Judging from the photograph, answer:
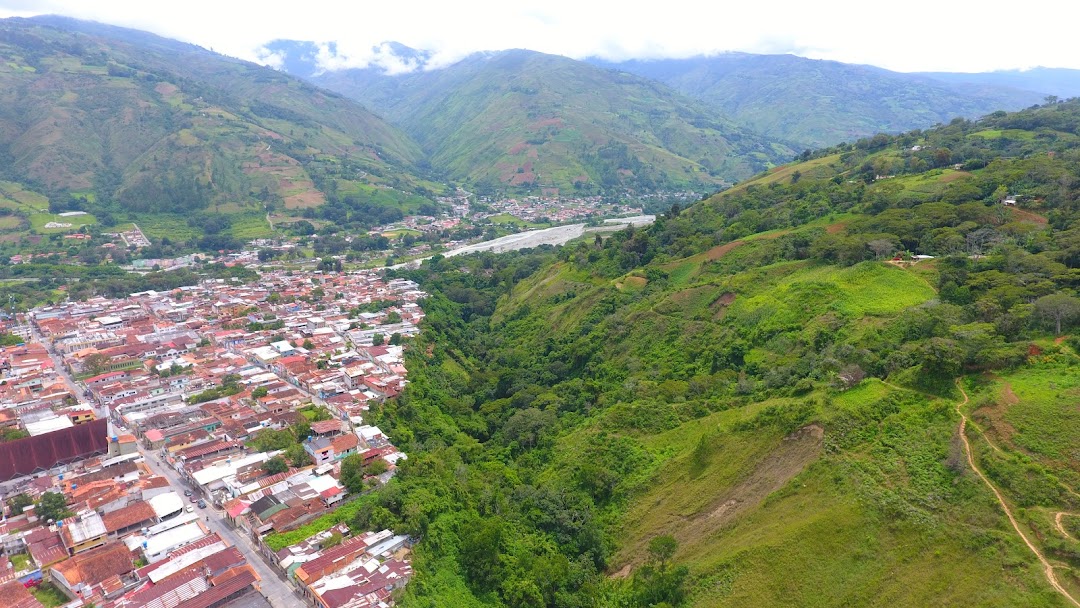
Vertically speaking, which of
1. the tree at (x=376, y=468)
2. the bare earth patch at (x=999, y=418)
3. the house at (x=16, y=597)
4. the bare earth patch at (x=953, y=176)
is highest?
the bare earth patch at (x=953, y=176)

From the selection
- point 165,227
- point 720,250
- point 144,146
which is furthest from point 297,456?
point 144,146

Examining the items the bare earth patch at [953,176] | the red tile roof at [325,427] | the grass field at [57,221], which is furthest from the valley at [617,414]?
the grass field at [57,221]

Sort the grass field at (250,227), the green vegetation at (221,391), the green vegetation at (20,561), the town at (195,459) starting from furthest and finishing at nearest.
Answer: the grass field at (250,227) < the green vegetation at (221,391) < the green vegetation at (20,561) < the town at (195,459)

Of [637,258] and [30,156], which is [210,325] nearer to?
[637,258]

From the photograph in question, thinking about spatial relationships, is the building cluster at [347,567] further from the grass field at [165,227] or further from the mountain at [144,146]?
the mountain at [144,146]

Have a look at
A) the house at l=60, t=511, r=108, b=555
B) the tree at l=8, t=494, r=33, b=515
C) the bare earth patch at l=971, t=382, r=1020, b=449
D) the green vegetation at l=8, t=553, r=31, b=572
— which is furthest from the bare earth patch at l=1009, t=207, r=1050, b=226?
the tree at l=8, t=494, r=33, b=515

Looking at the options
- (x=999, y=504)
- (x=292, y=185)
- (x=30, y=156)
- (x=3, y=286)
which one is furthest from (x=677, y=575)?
(x=30, y=156)
